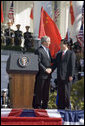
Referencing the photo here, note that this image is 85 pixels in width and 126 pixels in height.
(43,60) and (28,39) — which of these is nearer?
(43,60)

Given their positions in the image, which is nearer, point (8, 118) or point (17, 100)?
point (8, 118)

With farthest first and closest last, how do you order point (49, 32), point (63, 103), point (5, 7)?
1. point (5, 7)
2. point (49, 32)
3. point (63, 103)

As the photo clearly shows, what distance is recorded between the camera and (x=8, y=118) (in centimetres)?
534

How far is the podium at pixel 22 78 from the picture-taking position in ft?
24.3

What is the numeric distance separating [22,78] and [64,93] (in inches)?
42.7

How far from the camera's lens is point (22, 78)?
7.45 metres

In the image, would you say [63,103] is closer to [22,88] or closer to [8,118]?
[22,88]

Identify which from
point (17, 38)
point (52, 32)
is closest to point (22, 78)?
point (52, 32)

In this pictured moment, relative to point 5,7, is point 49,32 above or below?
below

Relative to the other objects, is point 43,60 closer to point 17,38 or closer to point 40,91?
point 40,91

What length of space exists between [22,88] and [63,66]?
1021 millimetres

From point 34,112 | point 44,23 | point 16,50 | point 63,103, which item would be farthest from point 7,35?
point 34,112

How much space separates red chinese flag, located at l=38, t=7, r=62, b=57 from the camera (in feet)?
29.8

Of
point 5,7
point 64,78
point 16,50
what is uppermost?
point 5,7
